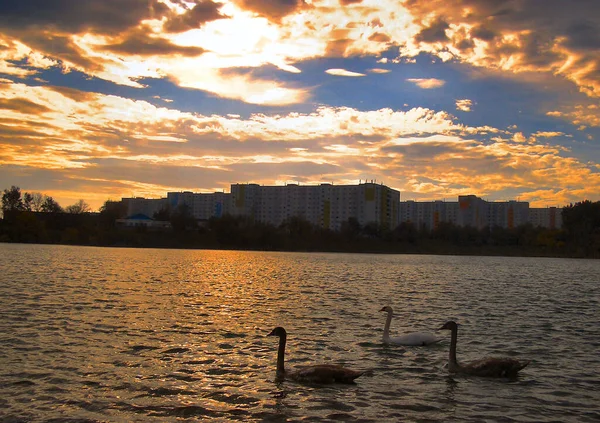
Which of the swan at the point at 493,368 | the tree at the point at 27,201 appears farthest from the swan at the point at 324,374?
the tree at the point at 27,201

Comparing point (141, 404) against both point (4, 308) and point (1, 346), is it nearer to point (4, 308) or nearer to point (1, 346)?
point (1, 346)

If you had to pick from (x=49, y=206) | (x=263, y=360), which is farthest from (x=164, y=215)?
(x=263, y=360)

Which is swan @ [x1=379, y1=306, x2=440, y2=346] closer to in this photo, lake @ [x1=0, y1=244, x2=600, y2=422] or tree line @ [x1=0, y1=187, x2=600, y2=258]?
lake @ [x1=0, y1=244, x2=600, y2=422]

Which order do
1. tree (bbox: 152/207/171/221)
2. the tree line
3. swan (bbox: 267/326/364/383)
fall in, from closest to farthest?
swan (bbox: 267/326/364/383) → the tree line → tree (bbox: 152/207/171/221)

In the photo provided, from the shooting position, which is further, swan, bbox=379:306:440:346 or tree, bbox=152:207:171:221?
tree, bbox=152:207:171:221

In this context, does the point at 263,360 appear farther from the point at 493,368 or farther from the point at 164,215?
the point at 164,215

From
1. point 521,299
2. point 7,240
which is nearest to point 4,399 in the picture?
point 521,299

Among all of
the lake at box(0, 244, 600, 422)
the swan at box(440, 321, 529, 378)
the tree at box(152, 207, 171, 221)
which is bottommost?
the lake at box(0, 244, 600, 422)

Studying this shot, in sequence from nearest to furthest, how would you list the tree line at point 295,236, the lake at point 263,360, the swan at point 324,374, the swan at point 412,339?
the lake at point 263,360 → the swan at point 324,374 → the swan at point 412,339 → the tree line at point 295,236

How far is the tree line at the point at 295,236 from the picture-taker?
15438 cm

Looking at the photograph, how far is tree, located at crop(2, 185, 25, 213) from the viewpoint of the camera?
15452 cm

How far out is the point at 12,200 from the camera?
156 m

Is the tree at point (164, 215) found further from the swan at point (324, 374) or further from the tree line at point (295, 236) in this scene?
the swan at point (324, 374)

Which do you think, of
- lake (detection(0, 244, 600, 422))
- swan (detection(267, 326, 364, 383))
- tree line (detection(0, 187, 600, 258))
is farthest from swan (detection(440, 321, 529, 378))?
tree line (detection(0, 187, 600, 258))
